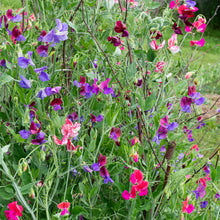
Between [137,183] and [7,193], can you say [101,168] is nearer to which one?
[137,183]

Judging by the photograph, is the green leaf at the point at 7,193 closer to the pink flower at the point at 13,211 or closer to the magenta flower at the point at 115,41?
the pink flower at the point at 13,211

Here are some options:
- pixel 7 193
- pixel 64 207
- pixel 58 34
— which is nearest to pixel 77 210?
pixel 64 207

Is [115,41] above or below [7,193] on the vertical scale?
above

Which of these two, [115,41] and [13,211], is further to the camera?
[115,41]

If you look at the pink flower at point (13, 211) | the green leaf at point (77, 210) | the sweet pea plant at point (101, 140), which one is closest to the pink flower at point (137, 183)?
the sweet pea plant at point (101, 140)

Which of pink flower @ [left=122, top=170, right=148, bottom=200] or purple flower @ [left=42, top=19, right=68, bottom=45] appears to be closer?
pink flower @ [left=122, top=170, right=148, bottom=200]

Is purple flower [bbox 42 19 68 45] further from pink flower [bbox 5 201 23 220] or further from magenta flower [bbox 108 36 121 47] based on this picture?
pink flower [bbox 5 201 23 220]

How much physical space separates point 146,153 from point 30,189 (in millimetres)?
513

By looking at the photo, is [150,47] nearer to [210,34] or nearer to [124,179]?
[124,179]

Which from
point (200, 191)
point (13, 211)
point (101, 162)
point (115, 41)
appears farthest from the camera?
point (200, 191)

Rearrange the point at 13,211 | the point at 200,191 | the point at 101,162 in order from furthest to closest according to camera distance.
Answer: the point at 200,191, the point at 101,162, the point at 13,211

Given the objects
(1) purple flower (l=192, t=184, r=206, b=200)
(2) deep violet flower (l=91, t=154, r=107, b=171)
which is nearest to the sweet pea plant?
(2) deep violet flower (l=91, t=154, r=107, b=171)

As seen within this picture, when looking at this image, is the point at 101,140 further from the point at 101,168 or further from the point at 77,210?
the point at 77,210

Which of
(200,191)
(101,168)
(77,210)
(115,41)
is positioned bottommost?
(200,191)
